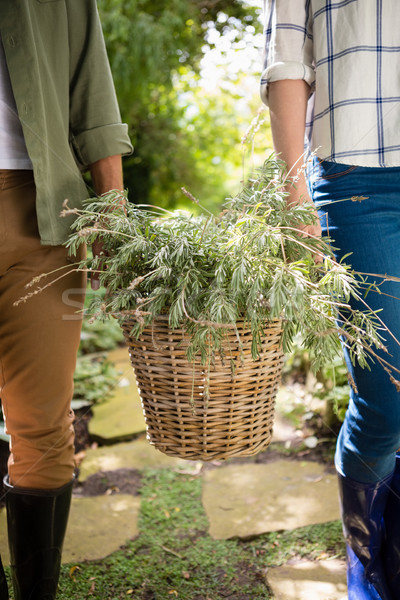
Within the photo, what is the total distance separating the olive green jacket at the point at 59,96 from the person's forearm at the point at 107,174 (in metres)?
0.02

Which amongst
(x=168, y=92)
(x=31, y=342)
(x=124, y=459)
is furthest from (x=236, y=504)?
(x=168, y=92)

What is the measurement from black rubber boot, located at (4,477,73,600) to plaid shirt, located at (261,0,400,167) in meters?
1.14

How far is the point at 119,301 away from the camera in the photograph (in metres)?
1.15

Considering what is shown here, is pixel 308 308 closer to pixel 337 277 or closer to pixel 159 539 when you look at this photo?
pixel 337 277

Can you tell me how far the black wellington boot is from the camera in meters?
1.43

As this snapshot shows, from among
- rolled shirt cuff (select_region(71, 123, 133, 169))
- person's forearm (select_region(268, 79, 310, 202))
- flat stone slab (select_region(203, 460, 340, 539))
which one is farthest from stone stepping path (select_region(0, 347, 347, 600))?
rolled shirt cuff (select_region(71, 123, 133, 169))

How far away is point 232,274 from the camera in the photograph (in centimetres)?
111

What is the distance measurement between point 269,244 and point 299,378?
7.26 feet

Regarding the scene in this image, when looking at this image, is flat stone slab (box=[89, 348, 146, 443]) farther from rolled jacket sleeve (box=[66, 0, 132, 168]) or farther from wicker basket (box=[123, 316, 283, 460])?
rolled jacket sleeve (box=[66, 0, 132, 168])

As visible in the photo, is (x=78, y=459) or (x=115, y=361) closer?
(x=78, y=459)

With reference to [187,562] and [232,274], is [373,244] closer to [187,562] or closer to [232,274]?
[232,274]

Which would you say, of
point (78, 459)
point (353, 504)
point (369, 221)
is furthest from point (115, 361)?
point (369, 221)

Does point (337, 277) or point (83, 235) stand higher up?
point (83, 235)

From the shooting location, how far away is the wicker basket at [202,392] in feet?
3.90
